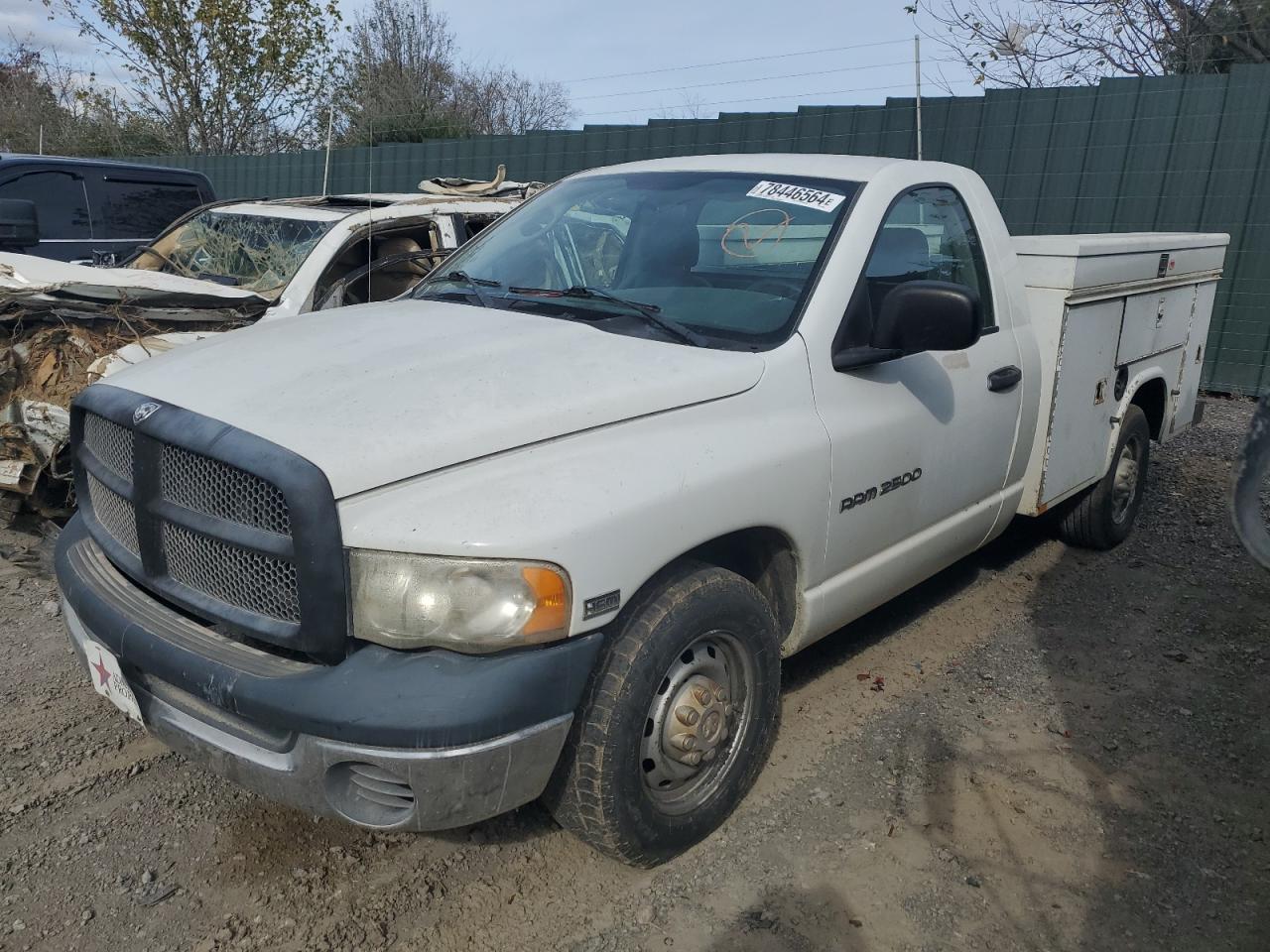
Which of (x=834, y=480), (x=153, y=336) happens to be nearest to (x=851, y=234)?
(x=834, y=480)

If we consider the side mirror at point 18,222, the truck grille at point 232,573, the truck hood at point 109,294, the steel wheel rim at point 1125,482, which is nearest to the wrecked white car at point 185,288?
the truck hood at point 109,294

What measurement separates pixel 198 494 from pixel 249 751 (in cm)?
63

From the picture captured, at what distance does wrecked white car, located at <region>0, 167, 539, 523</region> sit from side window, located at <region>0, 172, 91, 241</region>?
920 millimetres

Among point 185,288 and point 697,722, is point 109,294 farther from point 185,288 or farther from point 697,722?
point 697,722

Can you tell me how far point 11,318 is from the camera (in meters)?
4.89

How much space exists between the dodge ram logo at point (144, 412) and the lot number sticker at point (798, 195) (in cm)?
205

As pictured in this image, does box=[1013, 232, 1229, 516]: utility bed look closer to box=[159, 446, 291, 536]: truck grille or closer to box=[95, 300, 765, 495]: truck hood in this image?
box=[95, 300, 765, 495]: truck hood

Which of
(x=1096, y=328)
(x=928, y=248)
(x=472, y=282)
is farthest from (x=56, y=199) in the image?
(x=1096, y=328)

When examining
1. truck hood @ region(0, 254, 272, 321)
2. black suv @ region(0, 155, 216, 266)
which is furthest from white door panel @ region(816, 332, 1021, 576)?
black suv @ region(0, 155, 216, 266)

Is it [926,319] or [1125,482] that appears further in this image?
[1125,482]

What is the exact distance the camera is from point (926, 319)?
311 cm

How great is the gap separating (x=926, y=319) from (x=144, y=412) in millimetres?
2205

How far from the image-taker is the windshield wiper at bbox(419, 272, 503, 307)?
141 inches

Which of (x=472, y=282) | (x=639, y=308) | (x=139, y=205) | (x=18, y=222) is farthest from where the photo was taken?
(x=139, y=205)
